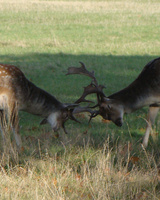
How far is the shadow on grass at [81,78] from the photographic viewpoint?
772 cm

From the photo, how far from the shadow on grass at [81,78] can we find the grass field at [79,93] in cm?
2

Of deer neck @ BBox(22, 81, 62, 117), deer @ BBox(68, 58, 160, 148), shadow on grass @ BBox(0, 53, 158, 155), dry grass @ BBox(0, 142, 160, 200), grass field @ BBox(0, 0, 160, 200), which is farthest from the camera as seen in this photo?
shadow on grass @ BBox(0, 53, 158, 155)

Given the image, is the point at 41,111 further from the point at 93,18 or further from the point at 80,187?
the point at 93,18

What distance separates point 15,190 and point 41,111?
2.78 metres

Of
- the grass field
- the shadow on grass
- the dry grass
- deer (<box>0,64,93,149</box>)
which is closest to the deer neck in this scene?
deer (<box>0,64,93,149</box>)

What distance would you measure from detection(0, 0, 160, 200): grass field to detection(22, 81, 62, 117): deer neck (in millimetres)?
416

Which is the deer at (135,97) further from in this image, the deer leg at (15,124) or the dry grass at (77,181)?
the dry grass at (77,181)

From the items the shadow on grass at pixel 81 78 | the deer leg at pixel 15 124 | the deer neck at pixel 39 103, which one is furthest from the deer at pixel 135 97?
the deer leg at pixel 15 124

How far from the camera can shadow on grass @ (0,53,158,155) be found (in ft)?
25.3

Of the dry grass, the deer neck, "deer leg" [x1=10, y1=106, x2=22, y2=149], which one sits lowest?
the dry grass

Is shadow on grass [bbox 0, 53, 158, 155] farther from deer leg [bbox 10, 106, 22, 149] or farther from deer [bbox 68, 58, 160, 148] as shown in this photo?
deer leg [bbox 10, 106, 22, 149]

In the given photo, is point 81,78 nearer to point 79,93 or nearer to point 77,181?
point 79,93

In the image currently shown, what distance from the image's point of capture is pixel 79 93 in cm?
1021

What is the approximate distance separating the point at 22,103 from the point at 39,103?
0.34 m
